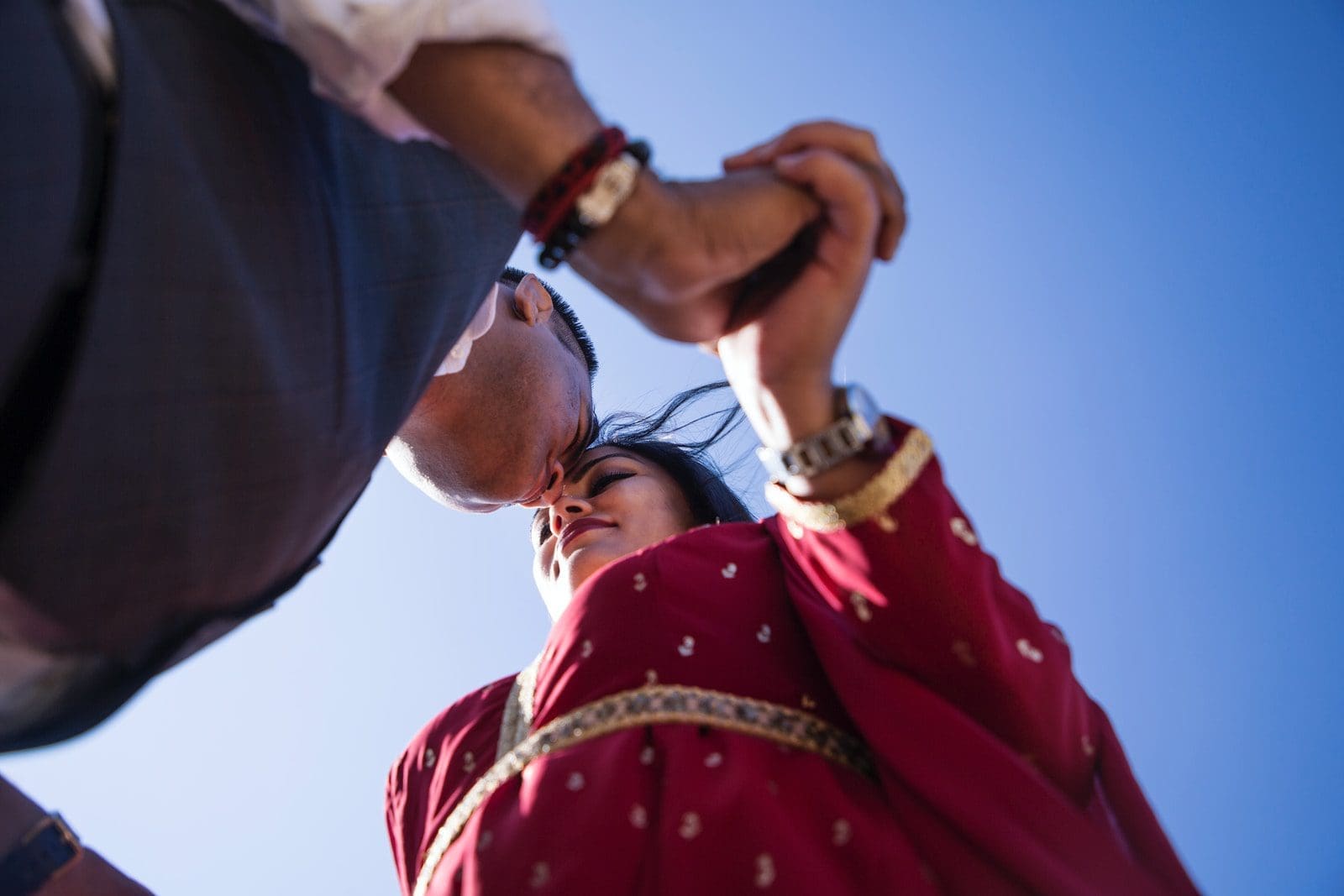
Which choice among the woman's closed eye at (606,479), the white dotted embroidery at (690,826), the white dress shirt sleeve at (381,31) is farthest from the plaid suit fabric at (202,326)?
the woman's closed eye at (606,479)

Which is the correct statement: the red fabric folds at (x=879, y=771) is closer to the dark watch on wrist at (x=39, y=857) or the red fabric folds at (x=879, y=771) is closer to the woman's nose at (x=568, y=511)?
the dark watch on wrist at (x=39, y=857)

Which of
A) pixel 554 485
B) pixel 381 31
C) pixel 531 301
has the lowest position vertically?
pixel 554 485

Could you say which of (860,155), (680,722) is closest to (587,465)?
(680,722)

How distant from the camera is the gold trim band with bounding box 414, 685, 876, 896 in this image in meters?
0.97

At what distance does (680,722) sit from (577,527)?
62 centimetres

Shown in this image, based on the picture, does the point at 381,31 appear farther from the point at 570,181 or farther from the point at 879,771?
the point at 879,771

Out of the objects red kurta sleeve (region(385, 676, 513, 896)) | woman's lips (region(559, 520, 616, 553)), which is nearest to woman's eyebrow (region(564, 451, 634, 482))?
woman's lips (region(559, 520, 616, 553))

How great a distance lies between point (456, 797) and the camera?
1.07m

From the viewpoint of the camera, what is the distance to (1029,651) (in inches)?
36.0

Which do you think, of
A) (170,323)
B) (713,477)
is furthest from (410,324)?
(713,477)

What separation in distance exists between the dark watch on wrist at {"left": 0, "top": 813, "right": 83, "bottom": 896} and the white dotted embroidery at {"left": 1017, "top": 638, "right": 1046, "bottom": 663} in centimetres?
103

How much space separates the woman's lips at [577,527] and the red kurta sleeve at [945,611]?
654 millimetres

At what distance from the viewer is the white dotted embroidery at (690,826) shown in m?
0.85

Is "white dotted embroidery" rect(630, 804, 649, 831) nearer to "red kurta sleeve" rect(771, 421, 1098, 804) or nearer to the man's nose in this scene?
"red kurta sleeve" rect(771, 421, 1098, 804)
